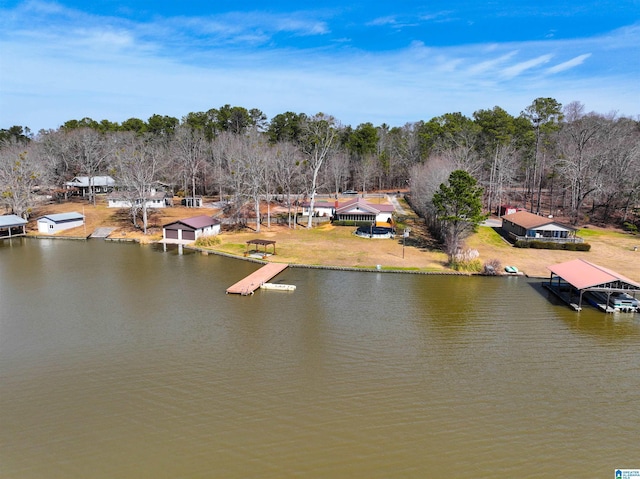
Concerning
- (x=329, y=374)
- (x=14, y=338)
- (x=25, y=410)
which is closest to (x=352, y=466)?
(x=329, y=374)

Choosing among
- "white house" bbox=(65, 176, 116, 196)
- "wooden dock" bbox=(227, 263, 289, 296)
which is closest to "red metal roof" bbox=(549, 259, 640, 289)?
"wooden dock" bbox=(227, 263, 289, 296)

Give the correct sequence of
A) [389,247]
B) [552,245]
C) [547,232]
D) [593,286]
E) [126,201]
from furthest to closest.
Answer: [126,201] → [547,232] → [389,247] → [552,245] → [593,286]

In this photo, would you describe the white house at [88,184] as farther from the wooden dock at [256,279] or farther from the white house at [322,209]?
the wooden dock at [256,279]

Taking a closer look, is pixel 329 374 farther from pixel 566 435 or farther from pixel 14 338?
pixel 14 338

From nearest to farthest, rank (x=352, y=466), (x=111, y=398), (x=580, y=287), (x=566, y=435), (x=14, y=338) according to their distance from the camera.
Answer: (x=352, y=466)
(x=566, y=435)
(x=111, y=398)
(x=14, y=338)
(x=580, y=287)

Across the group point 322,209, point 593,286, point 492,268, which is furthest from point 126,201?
point 593,286

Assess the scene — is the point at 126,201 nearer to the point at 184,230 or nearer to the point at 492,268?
the point at 184,230

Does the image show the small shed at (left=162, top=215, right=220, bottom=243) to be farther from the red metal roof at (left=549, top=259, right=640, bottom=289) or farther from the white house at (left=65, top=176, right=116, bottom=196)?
the red metal roof at (left=549, top=259, right=640, bottom=289)
